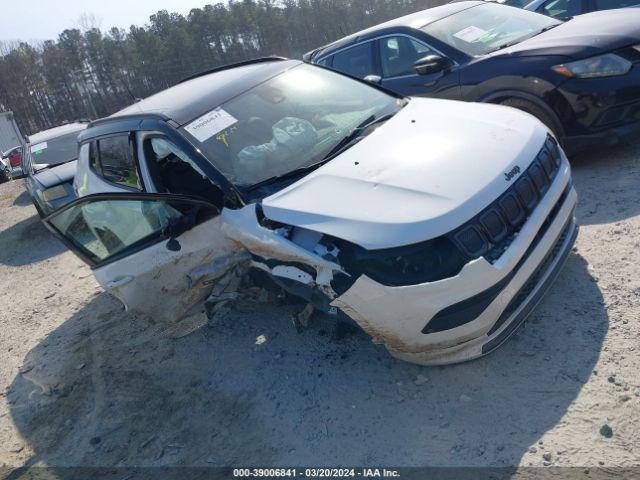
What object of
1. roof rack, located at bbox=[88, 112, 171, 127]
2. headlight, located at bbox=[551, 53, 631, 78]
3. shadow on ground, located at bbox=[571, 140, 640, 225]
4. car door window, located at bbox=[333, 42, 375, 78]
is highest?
roof rack, located at bbox=[88, 112, 171, 127]

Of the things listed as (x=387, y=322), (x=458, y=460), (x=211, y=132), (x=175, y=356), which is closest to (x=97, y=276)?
(x=175, y=356)

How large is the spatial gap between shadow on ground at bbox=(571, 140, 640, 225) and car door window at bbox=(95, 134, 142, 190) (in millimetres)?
3526

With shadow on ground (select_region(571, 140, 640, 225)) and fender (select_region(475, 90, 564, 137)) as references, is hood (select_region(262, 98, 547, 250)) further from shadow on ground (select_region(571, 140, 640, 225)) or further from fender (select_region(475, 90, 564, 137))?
fender (select_region(475, 90, 564, 137))

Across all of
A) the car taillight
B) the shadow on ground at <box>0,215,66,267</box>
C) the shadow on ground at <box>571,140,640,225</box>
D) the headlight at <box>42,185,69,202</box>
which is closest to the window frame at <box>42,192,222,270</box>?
the shadow on ground at <box>571,140,640,225</box>

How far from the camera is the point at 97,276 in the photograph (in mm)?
3934

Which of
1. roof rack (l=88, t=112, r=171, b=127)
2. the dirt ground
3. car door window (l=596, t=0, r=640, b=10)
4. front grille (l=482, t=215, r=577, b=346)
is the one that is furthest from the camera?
car door window (l=596, t=0, r=640, b=10)

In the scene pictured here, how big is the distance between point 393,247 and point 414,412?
951 millimetres

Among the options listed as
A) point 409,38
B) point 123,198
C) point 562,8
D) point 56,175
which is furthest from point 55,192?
point 562,8

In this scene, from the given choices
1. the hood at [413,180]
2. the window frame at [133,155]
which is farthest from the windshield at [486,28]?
the window frame at [133,155]

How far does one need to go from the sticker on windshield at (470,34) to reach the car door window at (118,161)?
3.55 m

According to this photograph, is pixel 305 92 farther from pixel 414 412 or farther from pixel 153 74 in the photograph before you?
pixel 153 74

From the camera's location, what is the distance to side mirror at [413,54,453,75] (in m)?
5.26

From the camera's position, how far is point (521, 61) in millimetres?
4887

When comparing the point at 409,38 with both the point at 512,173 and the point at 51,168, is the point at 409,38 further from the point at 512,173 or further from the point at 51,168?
the point at 51,168
